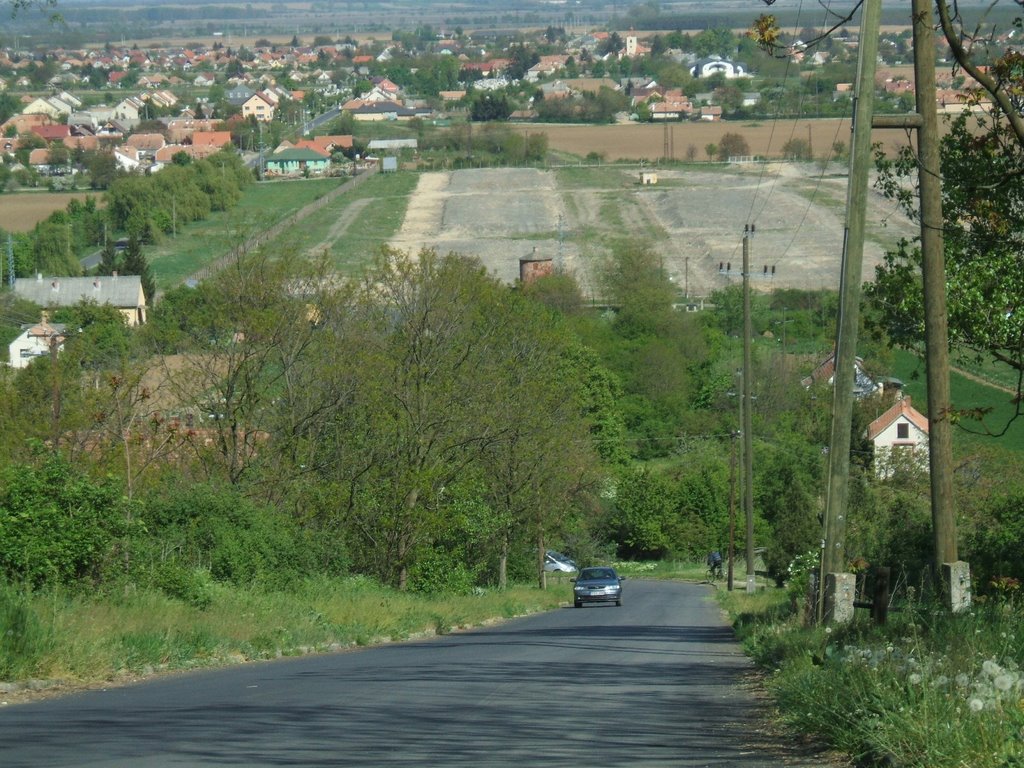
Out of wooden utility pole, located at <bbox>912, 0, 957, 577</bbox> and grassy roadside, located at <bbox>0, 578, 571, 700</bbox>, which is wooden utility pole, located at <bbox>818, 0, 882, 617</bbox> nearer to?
wooden utility pole, located at <bbox>912, 0, 957, 577</bbox>

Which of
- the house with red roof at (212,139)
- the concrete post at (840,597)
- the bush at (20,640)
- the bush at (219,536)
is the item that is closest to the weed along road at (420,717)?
the bush at (20,640)

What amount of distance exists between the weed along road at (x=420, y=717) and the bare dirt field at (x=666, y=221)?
70.1 metres

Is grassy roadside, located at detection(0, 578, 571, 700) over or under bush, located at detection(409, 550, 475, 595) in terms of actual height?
over

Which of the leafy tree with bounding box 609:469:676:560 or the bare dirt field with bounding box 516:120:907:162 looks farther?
the bare dirt field with bounding box 516:120:907:162

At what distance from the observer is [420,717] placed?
1177 cm

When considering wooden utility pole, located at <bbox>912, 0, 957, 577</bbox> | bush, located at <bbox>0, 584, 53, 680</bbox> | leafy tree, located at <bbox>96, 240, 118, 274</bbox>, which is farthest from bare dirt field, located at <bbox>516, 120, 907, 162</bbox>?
bush, located at <bbox>0, 584, 53, 680</bbox>

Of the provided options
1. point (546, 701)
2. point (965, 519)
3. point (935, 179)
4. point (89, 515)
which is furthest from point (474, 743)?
point (965, 519)

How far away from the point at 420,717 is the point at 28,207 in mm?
127278

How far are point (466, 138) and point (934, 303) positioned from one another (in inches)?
6401

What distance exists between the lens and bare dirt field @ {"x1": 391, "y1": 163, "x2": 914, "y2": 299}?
9788 cm

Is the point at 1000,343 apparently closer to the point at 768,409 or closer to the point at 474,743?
the point at 474,743

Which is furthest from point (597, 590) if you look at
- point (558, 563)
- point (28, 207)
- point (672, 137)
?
point (672, 137)

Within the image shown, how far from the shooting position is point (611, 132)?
180250 millimetres

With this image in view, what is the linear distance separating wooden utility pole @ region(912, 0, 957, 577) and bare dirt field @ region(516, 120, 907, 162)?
117 m
